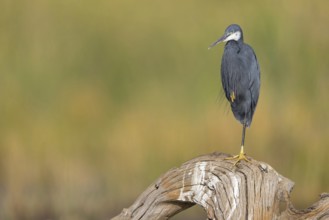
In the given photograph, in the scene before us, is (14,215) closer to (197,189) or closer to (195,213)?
(195,213)

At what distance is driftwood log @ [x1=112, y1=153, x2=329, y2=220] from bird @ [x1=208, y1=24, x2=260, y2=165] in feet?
1.40

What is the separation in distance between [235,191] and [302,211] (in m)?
0.35

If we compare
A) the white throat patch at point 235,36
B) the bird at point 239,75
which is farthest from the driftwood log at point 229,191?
the white throat patch at point 235,36

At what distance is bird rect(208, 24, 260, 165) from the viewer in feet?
15.9

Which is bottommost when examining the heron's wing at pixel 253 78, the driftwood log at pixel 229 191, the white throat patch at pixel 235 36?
the driftwood log at pixel 229 191

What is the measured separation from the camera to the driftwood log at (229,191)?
4.37m

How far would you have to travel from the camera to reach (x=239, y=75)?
A: 4.84 metres

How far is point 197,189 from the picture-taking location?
4473 millimetres

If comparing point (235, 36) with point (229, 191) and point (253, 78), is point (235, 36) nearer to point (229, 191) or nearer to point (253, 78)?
point (253, 78)

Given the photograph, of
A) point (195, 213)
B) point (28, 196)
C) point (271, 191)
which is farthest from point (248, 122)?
point (28, 196)

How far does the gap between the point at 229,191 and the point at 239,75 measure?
75cm

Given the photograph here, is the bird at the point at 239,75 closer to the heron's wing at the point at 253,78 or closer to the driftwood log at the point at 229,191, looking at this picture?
the heron's wing at the point at 253,78

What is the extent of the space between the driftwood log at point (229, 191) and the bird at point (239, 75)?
426mm

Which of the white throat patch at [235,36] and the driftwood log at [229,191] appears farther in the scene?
the white throat patch at [235,36]
